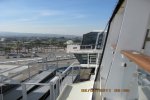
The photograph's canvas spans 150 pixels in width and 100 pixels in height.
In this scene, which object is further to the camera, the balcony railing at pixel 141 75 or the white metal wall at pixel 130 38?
the white metal wall at pixel 130 38

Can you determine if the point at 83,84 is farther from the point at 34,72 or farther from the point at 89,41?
the point at 89,41

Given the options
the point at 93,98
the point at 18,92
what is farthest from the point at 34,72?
the point at 93,98

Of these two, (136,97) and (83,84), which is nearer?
(136,97)

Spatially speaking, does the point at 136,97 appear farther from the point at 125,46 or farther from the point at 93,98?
the point at 93,98

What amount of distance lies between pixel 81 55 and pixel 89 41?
1237mm

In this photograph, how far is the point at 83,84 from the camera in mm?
3250

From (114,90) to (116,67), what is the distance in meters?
0.17

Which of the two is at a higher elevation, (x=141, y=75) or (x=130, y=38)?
(x=130, y=38)

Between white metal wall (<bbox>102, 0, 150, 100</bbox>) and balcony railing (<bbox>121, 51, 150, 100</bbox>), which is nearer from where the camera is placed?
balcony railing (<bbox>121, 51, 150, 100</bbox>)

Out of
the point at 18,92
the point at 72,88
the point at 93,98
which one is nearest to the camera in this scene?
the point at 93,98

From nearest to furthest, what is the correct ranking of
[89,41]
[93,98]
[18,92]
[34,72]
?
[93,98] < [18,92] < [34,72] < [89,41]

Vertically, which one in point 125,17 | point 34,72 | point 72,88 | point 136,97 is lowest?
point 34,72

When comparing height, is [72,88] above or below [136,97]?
below

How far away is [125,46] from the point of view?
4.29 feet
